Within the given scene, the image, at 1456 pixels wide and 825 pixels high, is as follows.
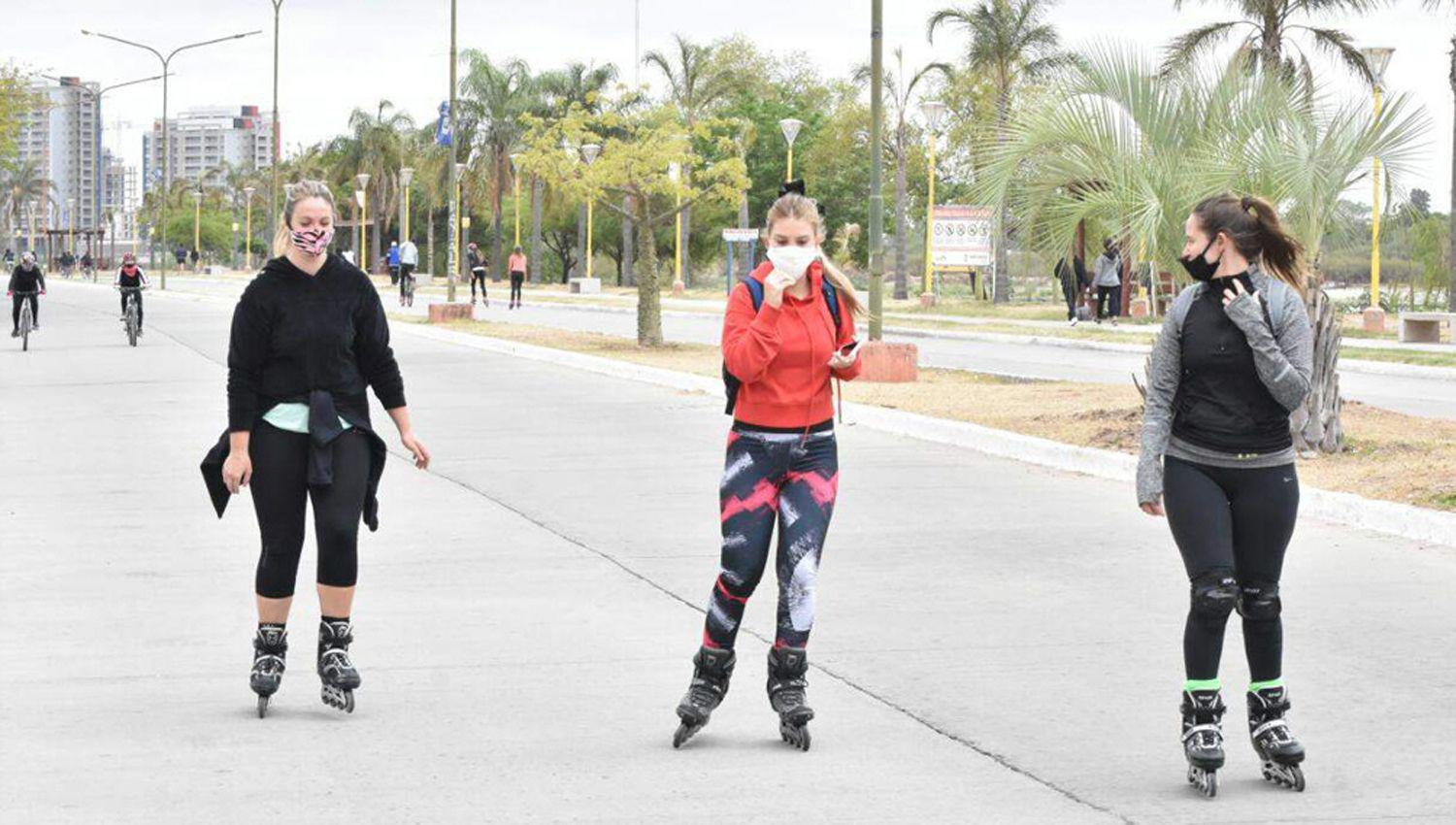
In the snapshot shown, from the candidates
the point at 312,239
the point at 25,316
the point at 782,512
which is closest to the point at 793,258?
the point at 782,512

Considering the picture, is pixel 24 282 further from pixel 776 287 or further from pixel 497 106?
pixel 497 106

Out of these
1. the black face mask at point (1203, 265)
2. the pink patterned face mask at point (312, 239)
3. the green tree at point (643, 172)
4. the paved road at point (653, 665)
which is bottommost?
the paved road at point (653, 665)

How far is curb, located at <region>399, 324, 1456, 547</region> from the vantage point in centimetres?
1130

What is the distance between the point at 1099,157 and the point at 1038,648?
358 inches

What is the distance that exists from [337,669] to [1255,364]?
9.43ft

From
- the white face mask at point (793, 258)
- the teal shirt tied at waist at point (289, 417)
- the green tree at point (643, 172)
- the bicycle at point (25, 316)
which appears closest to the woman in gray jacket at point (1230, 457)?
the white face mask at point (793, 258)

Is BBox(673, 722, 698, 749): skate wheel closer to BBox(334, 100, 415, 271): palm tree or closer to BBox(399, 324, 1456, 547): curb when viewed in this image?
BBox(399, 324, 1456, 547): curb

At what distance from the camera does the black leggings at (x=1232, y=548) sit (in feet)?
19.7

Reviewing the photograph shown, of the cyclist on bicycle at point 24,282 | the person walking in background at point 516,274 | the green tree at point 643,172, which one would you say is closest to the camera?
the green tree at point 643,172

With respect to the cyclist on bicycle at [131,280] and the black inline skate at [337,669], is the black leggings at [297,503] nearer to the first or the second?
the black inline skate at [337,669]

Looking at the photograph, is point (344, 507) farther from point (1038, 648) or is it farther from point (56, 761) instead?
point (1038, 648)

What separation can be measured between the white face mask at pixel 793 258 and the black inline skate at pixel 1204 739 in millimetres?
1555

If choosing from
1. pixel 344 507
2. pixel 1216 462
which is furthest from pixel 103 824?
pixel 1216 462

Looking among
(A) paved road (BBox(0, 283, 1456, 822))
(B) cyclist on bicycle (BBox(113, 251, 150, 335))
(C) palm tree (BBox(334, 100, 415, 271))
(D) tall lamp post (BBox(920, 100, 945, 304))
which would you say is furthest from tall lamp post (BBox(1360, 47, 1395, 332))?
(C) palm tree (BBox(334, 100, 415, 271))
